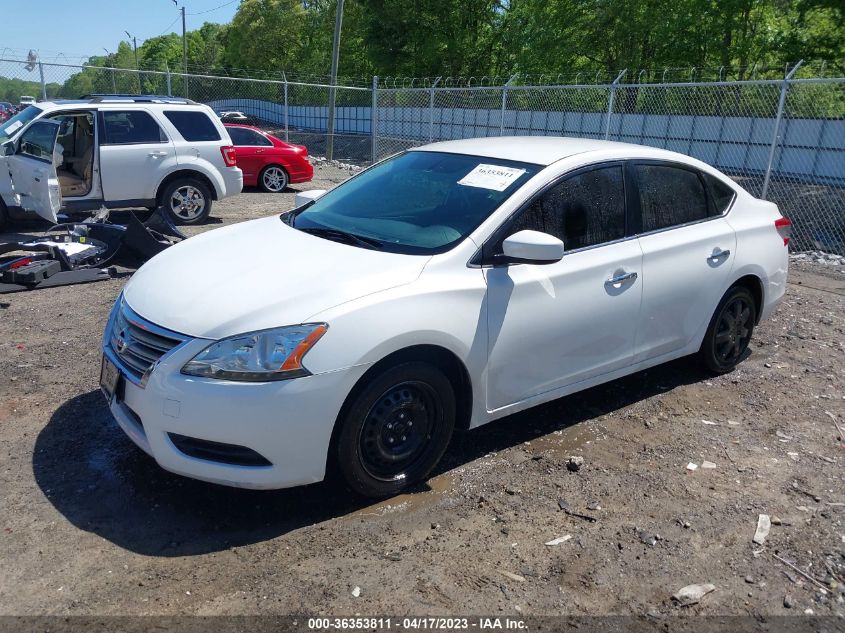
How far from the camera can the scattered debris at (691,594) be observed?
2.95m

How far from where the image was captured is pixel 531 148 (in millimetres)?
4484

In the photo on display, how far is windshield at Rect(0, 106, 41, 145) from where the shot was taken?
946 centimetres

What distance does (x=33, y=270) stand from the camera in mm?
6945

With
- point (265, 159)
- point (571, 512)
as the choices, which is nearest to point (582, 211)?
point (571, 512)

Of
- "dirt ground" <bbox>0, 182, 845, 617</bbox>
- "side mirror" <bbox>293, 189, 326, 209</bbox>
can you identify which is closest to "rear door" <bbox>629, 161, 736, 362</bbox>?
"dirt ground" <bbox>0, 182, 845, 617</bbox>

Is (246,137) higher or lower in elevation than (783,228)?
lower

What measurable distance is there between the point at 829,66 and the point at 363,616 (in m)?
22.9

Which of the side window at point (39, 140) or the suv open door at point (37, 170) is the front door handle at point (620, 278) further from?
the side window at point (39, 140)

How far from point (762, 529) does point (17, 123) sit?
10.2 meters

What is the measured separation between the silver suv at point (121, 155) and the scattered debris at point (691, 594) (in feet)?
29.1

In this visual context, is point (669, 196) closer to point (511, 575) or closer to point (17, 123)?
point (511, 575)

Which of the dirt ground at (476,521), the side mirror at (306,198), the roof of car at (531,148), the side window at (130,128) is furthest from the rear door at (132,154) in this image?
the roof of car at (531,148)

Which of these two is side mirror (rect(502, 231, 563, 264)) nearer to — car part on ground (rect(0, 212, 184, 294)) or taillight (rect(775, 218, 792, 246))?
taillight (rect(775, 218, 792, 246))

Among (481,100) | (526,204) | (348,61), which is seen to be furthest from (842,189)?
(348,61)
